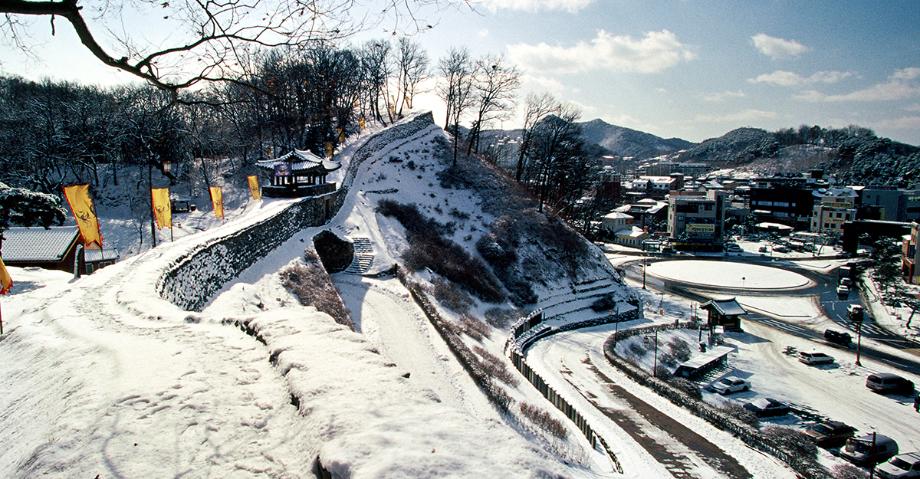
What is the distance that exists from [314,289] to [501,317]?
43.4 feet

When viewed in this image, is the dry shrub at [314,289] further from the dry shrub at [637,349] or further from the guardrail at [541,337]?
the dry shrub at [637,349]

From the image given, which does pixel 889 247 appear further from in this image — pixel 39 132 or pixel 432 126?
pixel 39 132

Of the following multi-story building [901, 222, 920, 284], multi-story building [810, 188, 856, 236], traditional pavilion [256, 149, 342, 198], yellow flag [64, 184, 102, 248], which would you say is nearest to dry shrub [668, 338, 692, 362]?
traditional pavilion [256, 149, 342, 198]

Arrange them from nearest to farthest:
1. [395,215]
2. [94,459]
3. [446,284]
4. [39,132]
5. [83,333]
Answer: [94,459] → [83,333] → [446,284] → [395,215] → [39,132]

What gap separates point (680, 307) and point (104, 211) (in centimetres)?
4576

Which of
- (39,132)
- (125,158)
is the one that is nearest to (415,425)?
(39,132)

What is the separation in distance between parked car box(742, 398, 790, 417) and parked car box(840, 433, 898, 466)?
2.98m

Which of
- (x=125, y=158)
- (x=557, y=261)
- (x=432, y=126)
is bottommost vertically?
(x=557, y=261)

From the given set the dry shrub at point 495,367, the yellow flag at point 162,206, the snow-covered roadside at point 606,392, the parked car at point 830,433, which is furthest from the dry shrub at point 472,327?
the parked car at point 830,433

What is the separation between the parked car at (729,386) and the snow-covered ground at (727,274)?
85.9ft

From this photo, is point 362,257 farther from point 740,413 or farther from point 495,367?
point 740,413

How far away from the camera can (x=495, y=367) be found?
18.5 metres

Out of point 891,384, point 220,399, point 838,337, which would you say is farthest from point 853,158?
point 220,399

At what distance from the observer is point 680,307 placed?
4281 cm
